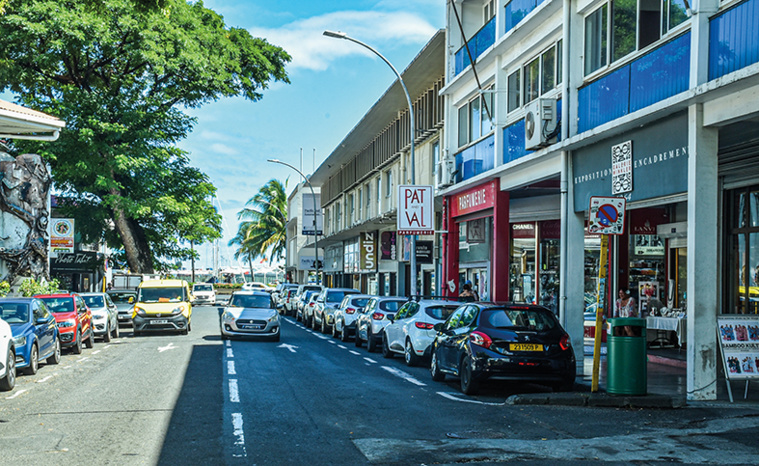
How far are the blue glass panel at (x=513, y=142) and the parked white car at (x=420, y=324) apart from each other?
404cm

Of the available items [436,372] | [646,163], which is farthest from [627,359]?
[436,372]

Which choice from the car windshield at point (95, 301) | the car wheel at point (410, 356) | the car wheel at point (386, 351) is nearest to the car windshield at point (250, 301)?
the car windshield at point (95, 301)

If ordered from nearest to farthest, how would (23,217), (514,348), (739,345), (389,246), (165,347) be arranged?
(739,345) → (514,348) → (165,347) → (23,217) → (389,246)

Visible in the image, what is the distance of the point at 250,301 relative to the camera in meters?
26.0

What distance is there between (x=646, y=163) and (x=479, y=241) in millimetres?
12357

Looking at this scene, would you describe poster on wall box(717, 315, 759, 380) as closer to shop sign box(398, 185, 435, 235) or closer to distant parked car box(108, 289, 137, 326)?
shop sign box(398, 185, 435, 235)

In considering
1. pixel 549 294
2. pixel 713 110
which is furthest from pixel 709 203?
pixel 549 294

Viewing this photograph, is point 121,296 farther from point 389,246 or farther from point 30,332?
point 30,332

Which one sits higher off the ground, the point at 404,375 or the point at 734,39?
the point at 734,39

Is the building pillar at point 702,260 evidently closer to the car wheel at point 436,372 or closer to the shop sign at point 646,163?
the shop sign at point 646,163

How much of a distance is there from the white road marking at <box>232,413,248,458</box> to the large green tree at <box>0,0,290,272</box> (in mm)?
24969

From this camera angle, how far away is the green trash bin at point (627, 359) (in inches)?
472

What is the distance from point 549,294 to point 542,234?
1872 mm

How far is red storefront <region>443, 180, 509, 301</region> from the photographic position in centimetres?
2152
